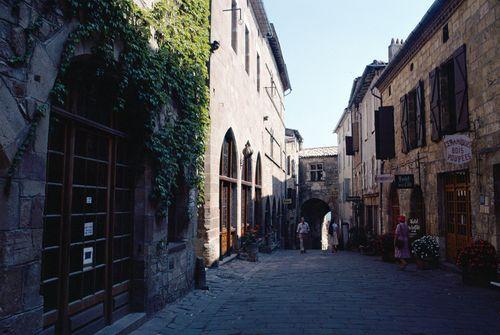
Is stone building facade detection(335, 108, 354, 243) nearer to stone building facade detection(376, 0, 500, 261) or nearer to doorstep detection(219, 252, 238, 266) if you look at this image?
stone building facade detection(376, 0, 500, 261)

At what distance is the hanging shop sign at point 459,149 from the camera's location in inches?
330

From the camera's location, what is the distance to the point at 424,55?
→ 39.2 feet

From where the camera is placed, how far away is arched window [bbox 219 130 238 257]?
11188 millimetres

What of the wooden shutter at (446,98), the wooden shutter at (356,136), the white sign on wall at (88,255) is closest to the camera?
the white sign on wall at (88,255)

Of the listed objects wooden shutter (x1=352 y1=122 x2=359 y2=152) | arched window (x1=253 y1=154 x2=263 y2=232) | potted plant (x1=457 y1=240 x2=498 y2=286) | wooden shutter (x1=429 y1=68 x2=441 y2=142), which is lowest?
potted plant (x1=457 y1=240 x2=498 y2=286)

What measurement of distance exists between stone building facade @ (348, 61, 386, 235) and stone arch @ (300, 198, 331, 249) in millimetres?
15178

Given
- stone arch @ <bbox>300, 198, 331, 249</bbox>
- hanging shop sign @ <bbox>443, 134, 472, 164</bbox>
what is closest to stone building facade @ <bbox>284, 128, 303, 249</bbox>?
stone arch @ <bbox>300, 198, 331, 249</bbox>

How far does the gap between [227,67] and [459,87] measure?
5.38 meters

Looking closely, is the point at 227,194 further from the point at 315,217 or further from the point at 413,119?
the point at 315,217

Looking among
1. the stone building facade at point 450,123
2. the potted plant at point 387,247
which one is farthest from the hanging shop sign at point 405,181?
the potted plant at point 387,247

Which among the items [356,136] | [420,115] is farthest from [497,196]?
[356,136]

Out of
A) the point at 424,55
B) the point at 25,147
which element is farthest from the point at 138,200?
the point at 424,55

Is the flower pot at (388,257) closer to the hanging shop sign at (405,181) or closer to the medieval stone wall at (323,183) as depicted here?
the hanging shop sign at (405,181)

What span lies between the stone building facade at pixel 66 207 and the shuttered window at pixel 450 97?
6654 mm
